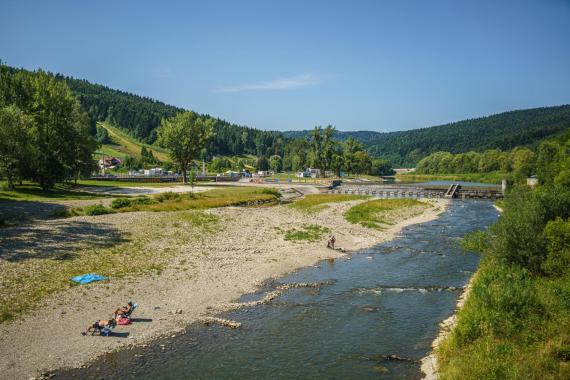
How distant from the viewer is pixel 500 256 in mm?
28688

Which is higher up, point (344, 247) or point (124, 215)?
point (124, 215)

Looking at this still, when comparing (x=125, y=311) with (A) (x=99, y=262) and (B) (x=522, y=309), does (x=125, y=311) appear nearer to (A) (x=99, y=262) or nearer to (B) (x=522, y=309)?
(A) (x=99, y=262)

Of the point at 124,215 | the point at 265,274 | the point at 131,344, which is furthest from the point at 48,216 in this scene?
the point at 131,344

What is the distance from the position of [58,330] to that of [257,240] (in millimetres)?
25078

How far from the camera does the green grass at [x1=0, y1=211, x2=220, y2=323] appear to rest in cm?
2469

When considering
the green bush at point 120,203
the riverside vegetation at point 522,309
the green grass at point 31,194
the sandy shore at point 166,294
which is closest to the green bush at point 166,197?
the green bush at point 120,203

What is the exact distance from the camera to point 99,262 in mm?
31672

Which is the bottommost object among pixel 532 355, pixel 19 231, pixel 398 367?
pixel 398 367

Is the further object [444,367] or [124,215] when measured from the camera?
[124,215]

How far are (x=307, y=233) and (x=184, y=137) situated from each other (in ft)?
253

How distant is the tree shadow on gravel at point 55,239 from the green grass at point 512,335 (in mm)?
27873

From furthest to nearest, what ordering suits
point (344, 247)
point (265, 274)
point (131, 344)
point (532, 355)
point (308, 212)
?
point (308, 212) < point (344, 247) < point (265, 274) < point (131, 344) < point (532, 355)

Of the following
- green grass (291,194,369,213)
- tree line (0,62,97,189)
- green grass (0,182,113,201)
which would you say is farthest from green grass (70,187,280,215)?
tree line (0,62,97,189)

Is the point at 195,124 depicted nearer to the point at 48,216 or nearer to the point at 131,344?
the point at 48,216
